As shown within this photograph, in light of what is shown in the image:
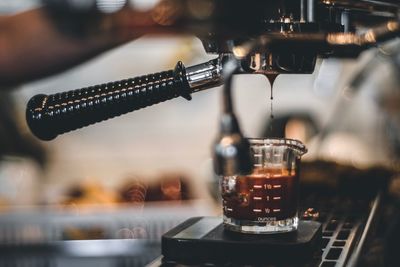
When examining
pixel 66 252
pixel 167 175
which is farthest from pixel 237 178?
pixel 167 175

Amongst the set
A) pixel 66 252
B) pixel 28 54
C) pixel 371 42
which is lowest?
pixel 66 252

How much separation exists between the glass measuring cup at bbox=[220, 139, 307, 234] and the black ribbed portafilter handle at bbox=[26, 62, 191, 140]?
15 centimetres

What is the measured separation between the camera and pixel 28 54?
6.68ft

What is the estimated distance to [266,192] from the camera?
1.05 metres

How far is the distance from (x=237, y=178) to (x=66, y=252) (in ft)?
3.63

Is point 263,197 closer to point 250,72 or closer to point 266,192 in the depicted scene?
point 266,192

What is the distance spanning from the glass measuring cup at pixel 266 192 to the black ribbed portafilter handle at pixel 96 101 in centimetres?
15

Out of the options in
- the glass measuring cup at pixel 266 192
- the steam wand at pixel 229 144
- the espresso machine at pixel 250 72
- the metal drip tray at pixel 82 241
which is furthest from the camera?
the metal drip tray at pixel 82 241

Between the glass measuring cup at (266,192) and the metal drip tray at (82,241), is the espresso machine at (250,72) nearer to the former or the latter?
the glass measuring cup at (266,192)

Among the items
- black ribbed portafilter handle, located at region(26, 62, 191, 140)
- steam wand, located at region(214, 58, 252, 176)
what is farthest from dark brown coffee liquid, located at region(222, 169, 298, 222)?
steam wand, located at region(214, 58, 252, 176)

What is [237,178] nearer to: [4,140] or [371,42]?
[371,42]

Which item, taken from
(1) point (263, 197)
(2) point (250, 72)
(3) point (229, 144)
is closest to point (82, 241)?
(1) point (263, 197)

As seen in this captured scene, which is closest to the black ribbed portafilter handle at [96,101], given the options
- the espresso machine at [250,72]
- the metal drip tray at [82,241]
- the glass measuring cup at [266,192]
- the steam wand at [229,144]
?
the espresso machine at [250,72]

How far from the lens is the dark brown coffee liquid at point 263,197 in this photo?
1.05 m
